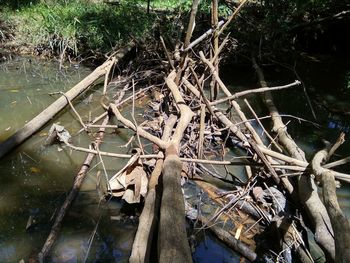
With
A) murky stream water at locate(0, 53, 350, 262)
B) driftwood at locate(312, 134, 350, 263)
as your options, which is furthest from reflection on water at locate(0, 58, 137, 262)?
driftwood at locate(312, 134, 350, 263)

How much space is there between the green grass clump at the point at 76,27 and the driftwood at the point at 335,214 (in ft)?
16.9

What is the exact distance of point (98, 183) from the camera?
4.29m

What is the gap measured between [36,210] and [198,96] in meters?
2.51

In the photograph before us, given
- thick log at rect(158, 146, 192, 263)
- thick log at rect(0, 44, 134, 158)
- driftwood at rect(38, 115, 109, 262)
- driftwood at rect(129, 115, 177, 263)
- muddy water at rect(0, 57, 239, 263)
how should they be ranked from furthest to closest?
thick log at rect(0, 44, 134, 158), muddy water at rect(0, 57, 239, 263), driftwood at rect(38, 115, 109, 262), driftwood at rect(129, 115, 177, 263), thick log at rect(158, 146, 192, 263)

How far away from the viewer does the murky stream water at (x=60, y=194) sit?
3.46 metres

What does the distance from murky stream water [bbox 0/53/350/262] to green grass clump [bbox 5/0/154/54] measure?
1482 millimetres

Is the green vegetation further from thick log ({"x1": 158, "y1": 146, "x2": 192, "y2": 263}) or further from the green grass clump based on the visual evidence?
thick log ({"x1": 158, "y1": 146, "x2": 192, "y2": 263})

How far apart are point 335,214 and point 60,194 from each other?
8.32 feet

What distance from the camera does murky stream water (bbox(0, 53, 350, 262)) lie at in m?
3.46

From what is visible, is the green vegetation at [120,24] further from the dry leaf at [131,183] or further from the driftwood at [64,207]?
the dry leaf at [131,183]

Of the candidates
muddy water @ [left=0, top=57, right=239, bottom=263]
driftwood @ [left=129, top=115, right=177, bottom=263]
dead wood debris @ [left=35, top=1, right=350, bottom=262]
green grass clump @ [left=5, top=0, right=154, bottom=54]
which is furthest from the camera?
green grass clump @ [left=5, top=0, right=154, bottom=54]

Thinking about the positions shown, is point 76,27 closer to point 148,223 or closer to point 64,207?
A: point 64,207

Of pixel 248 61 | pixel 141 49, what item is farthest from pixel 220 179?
pixel 248 61

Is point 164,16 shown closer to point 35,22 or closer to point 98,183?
point 35,22
